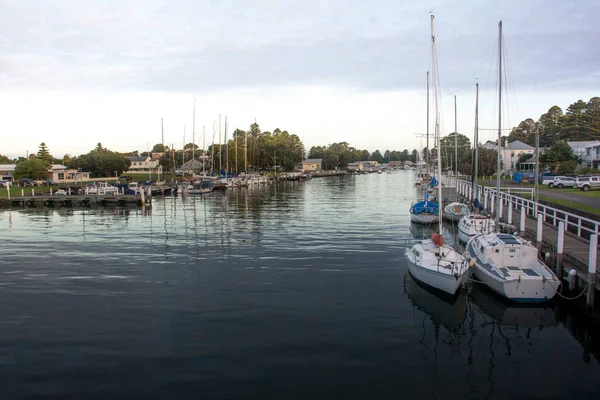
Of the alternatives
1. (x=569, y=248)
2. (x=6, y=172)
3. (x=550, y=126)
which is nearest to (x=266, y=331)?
(x=569, y=248)

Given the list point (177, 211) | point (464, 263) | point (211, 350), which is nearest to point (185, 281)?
point (211, 350)

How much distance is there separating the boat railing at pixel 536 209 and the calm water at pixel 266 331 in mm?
6715

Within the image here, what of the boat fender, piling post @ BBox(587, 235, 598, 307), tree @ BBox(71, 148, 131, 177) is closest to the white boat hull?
the boat fender

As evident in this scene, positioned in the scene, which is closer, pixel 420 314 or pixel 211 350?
pixel 211 350

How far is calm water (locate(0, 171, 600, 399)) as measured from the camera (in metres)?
12.8

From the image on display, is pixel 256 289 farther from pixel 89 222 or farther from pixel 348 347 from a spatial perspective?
pixel 89 222

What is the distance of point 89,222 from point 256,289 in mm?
31857

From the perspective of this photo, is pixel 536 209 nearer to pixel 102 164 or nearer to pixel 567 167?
pixel 567 167

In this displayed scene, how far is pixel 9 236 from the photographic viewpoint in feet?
125

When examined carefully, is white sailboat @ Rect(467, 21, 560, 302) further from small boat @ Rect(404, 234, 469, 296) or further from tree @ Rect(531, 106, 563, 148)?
tree @ Rect(531, 106, 563, 148)

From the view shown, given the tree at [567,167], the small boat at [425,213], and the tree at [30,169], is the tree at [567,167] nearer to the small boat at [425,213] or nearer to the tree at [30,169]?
the small boat at [425,213]

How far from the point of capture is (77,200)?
67062 mm

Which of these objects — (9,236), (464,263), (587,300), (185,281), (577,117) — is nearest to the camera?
(587,300)

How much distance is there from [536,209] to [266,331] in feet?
68.0
